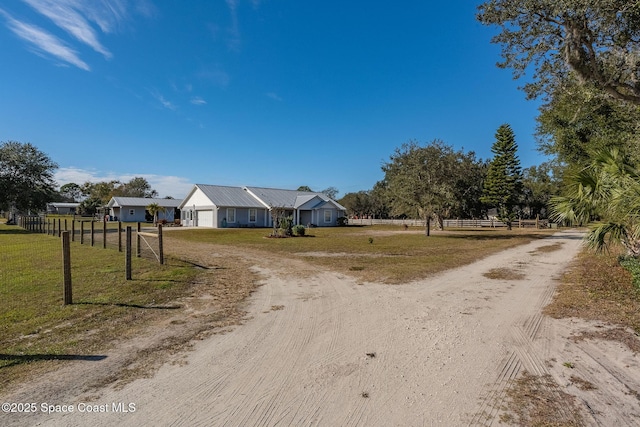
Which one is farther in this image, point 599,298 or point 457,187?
point 457,187

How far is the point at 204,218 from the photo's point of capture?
115 ft

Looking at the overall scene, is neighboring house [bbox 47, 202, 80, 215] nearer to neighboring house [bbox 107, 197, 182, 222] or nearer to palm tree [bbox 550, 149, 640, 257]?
neighboring house [bbox 107, 197, 182, 222]

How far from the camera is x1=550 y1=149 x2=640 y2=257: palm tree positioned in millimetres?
5469

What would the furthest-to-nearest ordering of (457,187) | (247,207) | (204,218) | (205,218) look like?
(247,207), (204,218), (205,218), (457,187)

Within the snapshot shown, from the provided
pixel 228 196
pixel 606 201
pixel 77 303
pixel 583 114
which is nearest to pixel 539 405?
pixel 606 201

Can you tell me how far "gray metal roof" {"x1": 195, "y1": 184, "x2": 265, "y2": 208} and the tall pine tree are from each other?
33163 millimetres

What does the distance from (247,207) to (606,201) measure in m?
31.9

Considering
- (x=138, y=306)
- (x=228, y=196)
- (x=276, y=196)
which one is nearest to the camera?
(x=138, y=306)

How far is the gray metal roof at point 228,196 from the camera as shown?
3431cm

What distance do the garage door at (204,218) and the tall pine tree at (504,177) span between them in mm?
37750

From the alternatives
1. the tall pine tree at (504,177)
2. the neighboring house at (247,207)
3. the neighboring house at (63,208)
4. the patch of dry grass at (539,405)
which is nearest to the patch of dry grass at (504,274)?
the patch of dry grass at (539,405)

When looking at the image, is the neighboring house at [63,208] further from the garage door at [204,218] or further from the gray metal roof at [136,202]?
the garage door at [204,218]

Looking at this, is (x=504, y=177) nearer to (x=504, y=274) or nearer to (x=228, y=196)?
(x=228, y=196)

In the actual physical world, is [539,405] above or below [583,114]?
below
